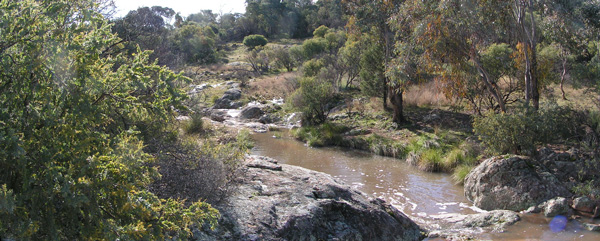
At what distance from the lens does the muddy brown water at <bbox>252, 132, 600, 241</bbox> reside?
7.32 m

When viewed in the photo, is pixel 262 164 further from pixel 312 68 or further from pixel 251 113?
pixel 312 68

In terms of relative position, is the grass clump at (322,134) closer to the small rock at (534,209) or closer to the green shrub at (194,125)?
the green shrub at (194,125)

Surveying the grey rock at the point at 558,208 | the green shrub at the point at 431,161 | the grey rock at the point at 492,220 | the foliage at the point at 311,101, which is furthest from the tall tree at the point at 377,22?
the grey rock at the point at 492,220

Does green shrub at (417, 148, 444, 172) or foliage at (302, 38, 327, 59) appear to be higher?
foliage at (302, 38, 327, 59)

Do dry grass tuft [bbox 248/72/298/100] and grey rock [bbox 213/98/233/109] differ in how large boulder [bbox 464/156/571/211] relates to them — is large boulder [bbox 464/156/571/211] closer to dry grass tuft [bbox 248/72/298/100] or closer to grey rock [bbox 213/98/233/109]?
dry grass tuft [bbox 248/72/298/100]

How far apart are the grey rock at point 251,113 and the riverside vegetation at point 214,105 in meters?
0.70

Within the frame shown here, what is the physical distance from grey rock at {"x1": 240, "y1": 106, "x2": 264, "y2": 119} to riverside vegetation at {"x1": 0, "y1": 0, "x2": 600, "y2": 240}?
701 millimetres

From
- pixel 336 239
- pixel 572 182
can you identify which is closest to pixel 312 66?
pixel 572 182

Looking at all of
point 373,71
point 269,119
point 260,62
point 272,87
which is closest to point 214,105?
point 272,87

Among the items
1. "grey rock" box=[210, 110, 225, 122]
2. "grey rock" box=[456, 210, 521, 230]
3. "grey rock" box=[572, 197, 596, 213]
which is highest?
"grey rock" box=[210, 110, 225, 122]

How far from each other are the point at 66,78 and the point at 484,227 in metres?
6.90

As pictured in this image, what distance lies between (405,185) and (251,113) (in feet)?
47.1

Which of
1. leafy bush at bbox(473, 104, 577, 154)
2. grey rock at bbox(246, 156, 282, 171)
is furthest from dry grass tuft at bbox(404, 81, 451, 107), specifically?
grey rock at bbox(246, 156, 282, 171)

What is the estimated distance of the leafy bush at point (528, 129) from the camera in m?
10.3
